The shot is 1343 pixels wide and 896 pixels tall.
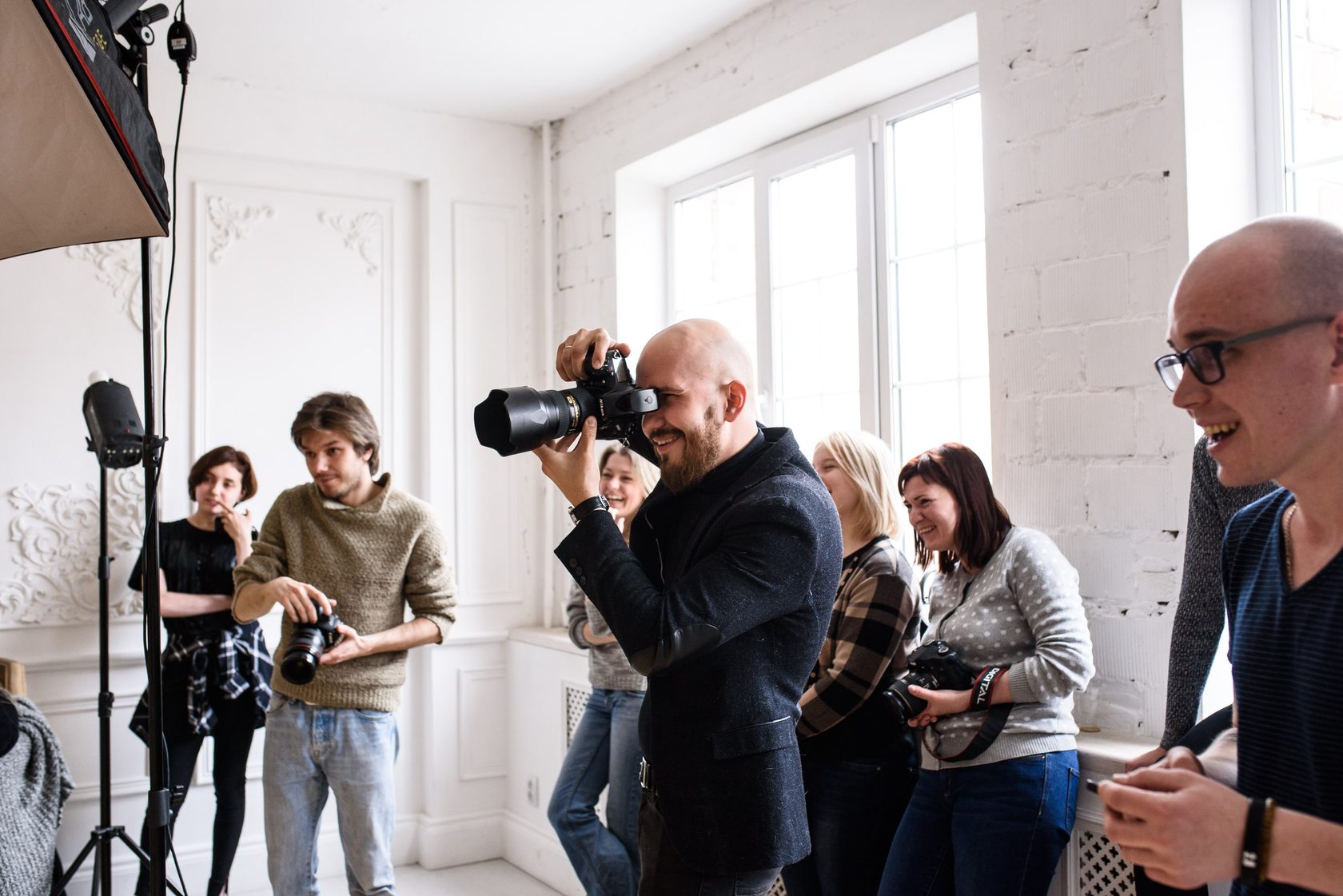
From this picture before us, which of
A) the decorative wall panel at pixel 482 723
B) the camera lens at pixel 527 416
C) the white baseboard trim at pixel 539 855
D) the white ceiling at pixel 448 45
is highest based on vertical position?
the white ceiling at pixel 448 45

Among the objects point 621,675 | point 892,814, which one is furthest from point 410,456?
point 892,814

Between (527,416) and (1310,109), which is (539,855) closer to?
(527,416)

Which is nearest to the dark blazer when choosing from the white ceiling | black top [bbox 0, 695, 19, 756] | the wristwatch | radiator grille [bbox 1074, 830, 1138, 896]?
the wristwatch

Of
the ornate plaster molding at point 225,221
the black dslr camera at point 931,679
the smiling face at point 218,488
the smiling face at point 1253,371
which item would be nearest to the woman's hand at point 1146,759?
the black dslr camera at point 931,679

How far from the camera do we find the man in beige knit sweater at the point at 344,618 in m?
2.36

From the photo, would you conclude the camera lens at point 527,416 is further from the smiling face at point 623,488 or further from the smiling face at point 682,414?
the smiling face at point 623,488

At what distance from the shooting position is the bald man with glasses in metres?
0.88

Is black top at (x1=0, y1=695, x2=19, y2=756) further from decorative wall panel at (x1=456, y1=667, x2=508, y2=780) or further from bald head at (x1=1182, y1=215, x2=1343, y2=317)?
decorative wall panel at (x1=456, y1=667, x2=508, y2=780)

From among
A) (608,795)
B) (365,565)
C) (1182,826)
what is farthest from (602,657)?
(1182,826)

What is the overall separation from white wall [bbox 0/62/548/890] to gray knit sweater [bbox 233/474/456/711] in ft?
3.93

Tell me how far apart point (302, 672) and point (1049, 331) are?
1.69 metres

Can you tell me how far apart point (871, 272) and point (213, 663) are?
212 centimetres

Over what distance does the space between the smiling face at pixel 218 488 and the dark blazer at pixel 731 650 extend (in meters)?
2.04

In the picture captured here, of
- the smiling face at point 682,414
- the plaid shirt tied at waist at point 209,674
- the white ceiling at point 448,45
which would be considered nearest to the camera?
the smiling face at point 682,414
